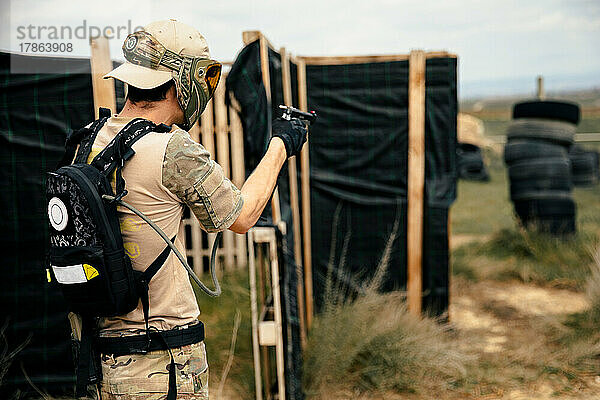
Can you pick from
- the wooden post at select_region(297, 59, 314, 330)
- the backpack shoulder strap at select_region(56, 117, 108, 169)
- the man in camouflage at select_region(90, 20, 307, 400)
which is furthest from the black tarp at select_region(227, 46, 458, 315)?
the backpack shoulder strap at select_region(56, 117, 108, 169)

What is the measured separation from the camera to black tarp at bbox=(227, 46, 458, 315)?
16.1 ft

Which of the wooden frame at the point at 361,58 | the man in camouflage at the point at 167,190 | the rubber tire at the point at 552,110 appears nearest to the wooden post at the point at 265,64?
the man in camouflage at the point at 167,190

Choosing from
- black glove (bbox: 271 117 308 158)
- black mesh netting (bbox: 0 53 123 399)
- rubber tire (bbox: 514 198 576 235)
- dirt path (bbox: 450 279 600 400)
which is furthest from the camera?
Result: rubber tire (bbox: 514 198 576 235)

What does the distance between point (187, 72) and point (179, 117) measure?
15 cm

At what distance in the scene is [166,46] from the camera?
185 centimetres

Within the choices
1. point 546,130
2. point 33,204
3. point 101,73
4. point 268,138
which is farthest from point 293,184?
point 546,130

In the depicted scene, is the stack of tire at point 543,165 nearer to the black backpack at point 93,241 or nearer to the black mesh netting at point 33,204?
the black mesh netting at point 33,204

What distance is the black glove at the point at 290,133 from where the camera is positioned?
2.10 metres

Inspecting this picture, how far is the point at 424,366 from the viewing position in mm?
4137

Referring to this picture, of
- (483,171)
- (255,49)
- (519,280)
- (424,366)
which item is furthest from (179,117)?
(483,171)

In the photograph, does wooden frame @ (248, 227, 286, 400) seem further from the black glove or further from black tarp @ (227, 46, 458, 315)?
black tarp @ (227, 46, 458, 315)

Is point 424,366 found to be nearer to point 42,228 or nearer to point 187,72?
point 42,228

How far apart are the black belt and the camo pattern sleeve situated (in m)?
0.37

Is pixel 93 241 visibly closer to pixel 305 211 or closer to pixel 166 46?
pixel 166 46
